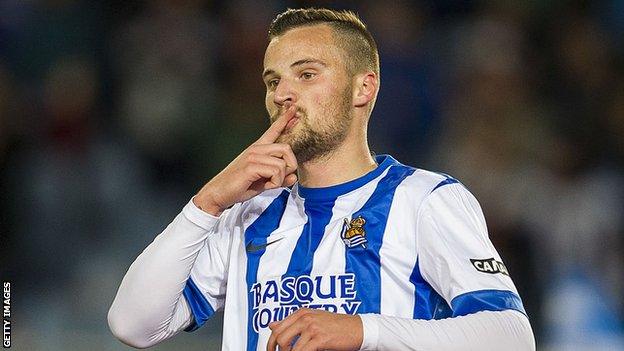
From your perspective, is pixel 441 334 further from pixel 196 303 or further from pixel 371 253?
pixel 196 303

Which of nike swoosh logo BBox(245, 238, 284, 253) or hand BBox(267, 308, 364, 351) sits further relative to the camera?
nike swoosh logo BBox(245, 238, 284, 253)

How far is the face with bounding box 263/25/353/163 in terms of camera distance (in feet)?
Result: 10.6

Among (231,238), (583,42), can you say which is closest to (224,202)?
(231,238)

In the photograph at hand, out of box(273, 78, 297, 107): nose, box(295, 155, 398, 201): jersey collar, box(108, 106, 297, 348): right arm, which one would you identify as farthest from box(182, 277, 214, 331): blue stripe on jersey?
box(273, 78, 297, 107): nose

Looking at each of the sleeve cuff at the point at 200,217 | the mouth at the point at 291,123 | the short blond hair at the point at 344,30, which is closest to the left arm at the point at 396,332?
the sleeve cuff at the point at 200,217

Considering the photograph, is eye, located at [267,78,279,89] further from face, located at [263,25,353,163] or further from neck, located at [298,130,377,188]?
neck, located at [298,130,377,188]

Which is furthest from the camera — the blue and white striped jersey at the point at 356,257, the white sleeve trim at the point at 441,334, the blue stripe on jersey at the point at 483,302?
the blue and white striped jersey at the point at 356,257

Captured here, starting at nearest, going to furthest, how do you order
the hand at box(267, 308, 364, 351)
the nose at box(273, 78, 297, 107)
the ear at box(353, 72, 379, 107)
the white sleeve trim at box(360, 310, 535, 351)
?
the hand at box(267, 308, 364, 351) → the white sleeve trim at box(360, 310, 535, 351) → the nose at box(273, 78, 297, 107) → the ear at box(353, 72, 379, 107)

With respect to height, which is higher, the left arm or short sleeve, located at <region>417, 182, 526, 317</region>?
short sleeve, located at <region>417, 182, 526, 317</region>

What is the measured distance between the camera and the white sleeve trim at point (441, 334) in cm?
263

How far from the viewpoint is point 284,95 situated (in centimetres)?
323

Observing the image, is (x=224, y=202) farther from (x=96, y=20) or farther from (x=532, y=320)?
(x=96, y=20)

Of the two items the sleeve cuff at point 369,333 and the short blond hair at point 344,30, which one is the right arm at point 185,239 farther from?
the sleeve cuff at point 369,333

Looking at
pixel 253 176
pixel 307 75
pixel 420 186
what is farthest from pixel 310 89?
pixel 420 186
